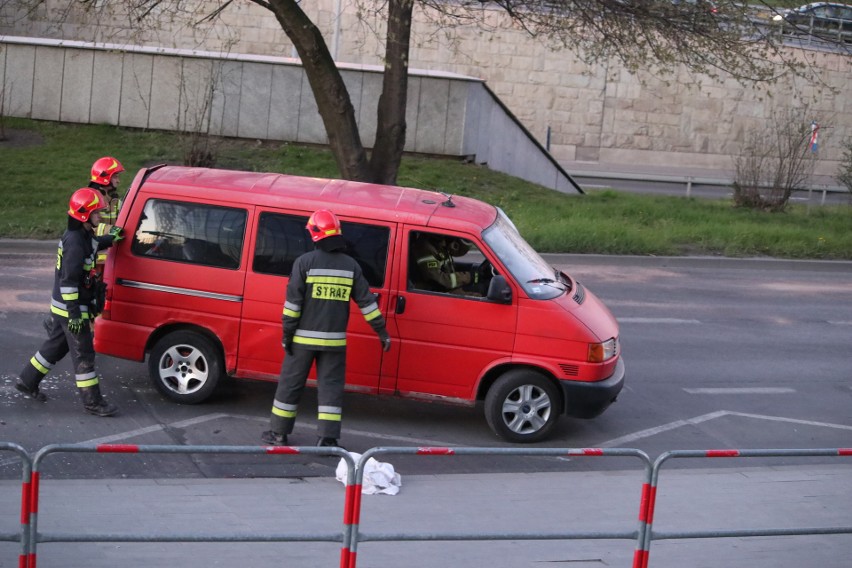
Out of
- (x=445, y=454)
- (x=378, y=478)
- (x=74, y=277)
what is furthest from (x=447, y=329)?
(x=445, y=454)

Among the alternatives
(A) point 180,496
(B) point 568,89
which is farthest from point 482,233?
(B) point 568,89

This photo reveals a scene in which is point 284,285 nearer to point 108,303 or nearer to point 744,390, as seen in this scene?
point 108,303

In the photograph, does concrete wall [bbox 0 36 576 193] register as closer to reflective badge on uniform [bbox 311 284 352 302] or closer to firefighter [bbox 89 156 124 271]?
firefighter [bbox 89 156 124 271]

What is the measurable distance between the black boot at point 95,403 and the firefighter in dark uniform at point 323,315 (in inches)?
62.0

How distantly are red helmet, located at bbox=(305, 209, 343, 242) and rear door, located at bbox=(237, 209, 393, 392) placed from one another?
0.58 meters

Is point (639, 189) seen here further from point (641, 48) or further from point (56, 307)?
point (56, 307)

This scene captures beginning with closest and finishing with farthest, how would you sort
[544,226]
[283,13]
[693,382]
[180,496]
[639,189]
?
[180,496] → [693,382] → [283,13] → [544,226] → [639,189]

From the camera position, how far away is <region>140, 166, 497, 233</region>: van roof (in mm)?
8500

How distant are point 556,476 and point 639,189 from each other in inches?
908

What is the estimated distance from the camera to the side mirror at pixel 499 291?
27.4 feet

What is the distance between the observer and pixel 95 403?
8.47 m

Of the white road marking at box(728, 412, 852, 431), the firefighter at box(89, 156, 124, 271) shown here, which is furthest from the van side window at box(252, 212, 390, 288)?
the white road marking at box(728, 412, 852, 431)

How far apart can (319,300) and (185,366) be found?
1.63 metres

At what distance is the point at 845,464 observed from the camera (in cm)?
900
